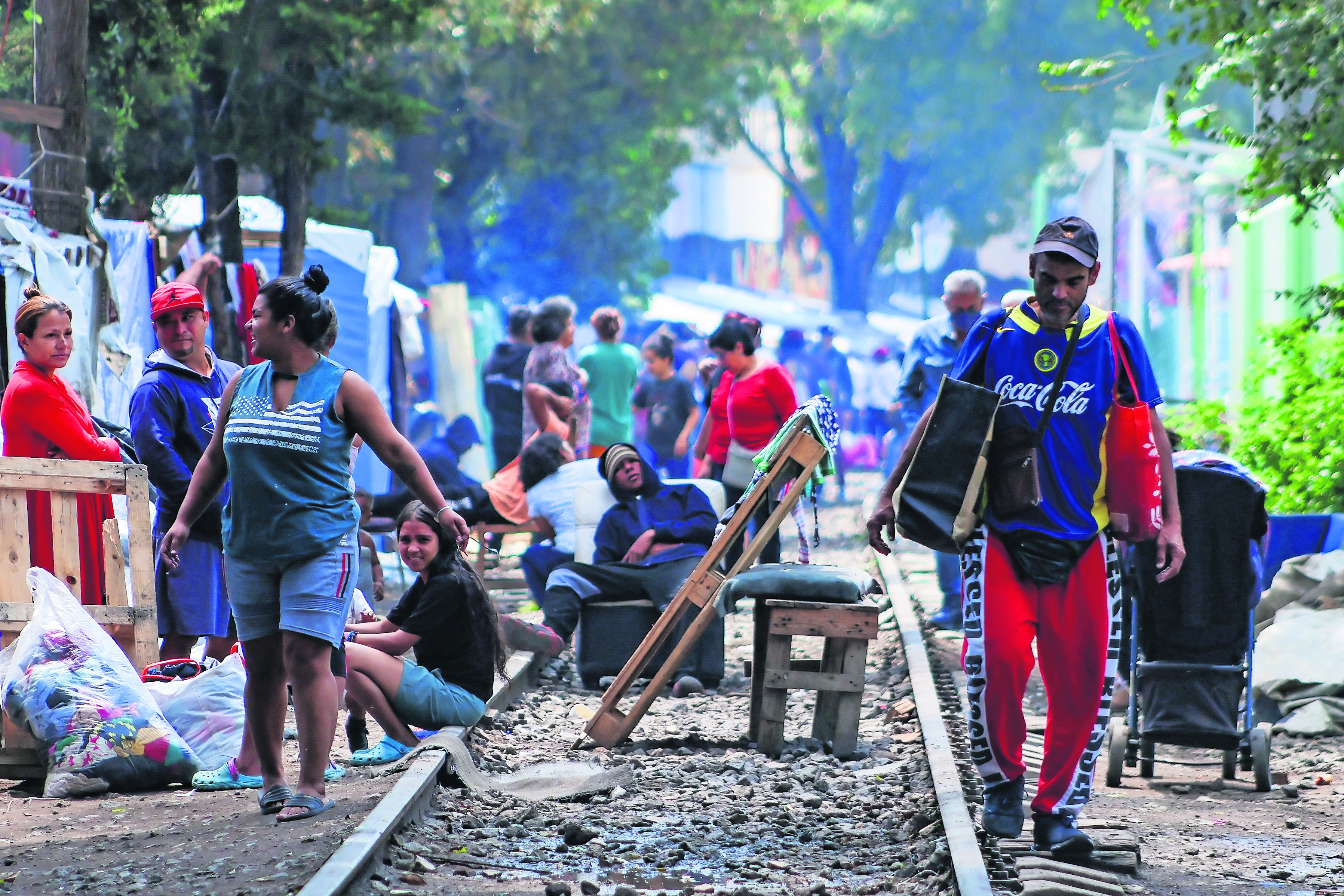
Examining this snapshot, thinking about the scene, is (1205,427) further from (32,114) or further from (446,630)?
(32,114)

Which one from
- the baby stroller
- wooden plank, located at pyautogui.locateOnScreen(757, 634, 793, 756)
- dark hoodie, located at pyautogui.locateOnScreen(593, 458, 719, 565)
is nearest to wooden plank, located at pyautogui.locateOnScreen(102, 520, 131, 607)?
wooden plank, located at pyautogui.locateOnScreen(757, 634, 793, 756)

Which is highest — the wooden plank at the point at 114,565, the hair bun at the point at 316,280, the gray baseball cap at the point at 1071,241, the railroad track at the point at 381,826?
the gray baseball cap at the point at 1071,241

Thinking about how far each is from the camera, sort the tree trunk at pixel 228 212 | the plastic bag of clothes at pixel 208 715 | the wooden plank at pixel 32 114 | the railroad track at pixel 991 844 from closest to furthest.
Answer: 1. the railroad track at pixel 991 844
2. the plastic bag of clothes at pixel 208 715
3. the wooden plank at pixel 32 114
4. the tree trunk at pixel 228 212

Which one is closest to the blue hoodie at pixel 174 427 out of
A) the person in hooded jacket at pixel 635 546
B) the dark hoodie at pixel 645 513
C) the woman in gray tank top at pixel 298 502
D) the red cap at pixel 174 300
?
the red cap at pixel 174 300

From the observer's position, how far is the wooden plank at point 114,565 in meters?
7.12

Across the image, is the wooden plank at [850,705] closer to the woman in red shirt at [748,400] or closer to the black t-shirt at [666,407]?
the woman in red shirt at [748,400]

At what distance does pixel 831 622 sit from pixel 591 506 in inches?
115

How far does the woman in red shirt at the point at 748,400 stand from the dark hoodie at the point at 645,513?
1.35m

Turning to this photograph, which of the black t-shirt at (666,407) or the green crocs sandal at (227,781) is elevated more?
the black t-shirt at (666,407)

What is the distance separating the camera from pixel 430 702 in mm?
7203

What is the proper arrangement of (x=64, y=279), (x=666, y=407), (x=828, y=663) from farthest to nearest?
(x=666, y=407) → (x=64, y=279) → (x=828, y=663)

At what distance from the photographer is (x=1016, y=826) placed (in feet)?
18.2

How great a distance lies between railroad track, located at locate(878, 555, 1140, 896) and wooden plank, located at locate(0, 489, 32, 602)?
13.1 ft

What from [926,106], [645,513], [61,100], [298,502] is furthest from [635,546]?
[926,106]
